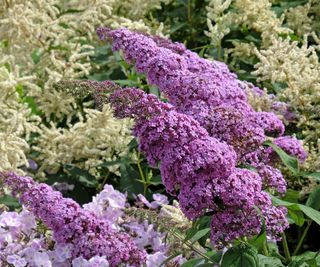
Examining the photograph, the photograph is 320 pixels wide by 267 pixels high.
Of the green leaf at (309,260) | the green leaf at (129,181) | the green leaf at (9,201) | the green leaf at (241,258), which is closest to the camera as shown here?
the green leaf at (241,258)

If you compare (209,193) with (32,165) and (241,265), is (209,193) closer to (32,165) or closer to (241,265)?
(241,265)

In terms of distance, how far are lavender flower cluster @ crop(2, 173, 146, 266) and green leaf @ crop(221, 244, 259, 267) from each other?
358mm

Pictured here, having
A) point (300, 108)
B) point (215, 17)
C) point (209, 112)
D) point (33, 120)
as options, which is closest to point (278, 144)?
point (209, 112)

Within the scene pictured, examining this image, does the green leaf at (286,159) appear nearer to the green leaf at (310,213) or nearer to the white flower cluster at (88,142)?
the green leaf at (310,213)

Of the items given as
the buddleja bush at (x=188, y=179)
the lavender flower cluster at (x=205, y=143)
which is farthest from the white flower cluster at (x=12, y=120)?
the lavender flower cluster at (x=205, y=143)

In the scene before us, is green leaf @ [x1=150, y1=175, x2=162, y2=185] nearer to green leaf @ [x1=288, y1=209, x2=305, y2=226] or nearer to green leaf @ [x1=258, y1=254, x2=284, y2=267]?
green leaf @ [x1=288, y1=209, x2=305, y2=226]

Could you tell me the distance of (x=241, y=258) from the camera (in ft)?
7.97

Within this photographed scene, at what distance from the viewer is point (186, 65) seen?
281 centimetres

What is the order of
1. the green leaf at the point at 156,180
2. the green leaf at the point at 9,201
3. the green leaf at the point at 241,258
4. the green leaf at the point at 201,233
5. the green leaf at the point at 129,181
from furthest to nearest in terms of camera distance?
the green leaf at the point at 129,181 < the green leaf at the point at 156,180 < the green leaf at the point at 9,201 < the green leaf at the point at 201,233 < the green leaf at the point at 241,258

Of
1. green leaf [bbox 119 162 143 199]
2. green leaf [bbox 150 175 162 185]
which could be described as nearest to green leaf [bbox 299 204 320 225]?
green leaf [bbox 150 175 162 185]

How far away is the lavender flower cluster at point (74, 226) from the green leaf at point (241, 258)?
0.36 meters

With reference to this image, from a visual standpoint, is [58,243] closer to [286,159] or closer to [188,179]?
[188,179]

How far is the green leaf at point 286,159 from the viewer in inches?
105

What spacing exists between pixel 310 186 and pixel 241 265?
91 centimetres
